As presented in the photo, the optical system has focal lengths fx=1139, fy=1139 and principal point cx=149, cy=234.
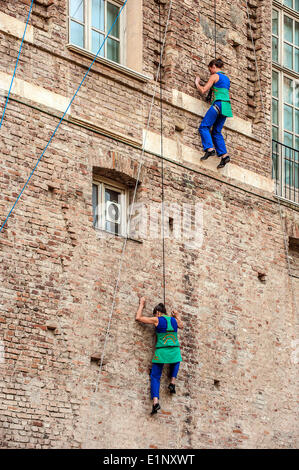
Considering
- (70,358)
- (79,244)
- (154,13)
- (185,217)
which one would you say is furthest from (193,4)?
(70,358)

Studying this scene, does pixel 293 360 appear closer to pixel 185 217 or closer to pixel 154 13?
pixel 185 217

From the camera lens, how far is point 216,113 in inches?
720

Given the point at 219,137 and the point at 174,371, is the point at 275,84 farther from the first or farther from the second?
the point at 174,371

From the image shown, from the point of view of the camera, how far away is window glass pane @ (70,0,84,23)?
675 inches

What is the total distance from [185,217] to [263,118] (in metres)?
3.10

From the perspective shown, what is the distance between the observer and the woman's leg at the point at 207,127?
18141mm

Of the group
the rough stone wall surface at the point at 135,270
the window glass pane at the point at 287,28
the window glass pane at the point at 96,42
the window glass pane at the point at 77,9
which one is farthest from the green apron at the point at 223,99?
the window glass pane at the point at 287,28

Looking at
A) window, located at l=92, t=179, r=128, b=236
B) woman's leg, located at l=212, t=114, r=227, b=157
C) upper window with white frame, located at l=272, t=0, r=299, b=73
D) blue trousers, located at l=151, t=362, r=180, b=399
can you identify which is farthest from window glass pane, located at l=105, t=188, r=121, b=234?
upper window with white frame, located at l=272, t=0, r=299, b=73

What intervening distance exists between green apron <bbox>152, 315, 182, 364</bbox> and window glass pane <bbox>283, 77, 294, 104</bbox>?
247 inches

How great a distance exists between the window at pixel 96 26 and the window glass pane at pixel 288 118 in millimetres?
4184

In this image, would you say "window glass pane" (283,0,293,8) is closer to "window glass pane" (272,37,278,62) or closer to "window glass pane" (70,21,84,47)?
"window glass pane" (272,37,278,62)

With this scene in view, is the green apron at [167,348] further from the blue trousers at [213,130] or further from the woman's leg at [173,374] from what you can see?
A: the blue trousers at [213,130]

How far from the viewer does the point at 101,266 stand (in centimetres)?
1612

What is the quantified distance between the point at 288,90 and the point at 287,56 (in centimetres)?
66
